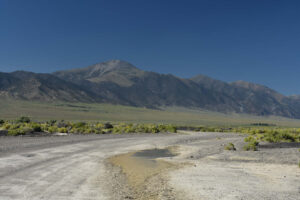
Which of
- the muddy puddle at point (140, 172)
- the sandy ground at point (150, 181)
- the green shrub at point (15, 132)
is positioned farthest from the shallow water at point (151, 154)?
the green shrub at point (15, 132)

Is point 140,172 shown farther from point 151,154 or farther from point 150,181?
point 151,154

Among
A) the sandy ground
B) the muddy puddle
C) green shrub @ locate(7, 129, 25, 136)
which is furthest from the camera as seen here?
green shrub @ locate(7, 129, 25, 136)


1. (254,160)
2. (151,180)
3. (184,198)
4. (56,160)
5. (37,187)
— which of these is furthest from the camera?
(254,160)

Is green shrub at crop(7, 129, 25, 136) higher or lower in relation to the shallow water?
higher

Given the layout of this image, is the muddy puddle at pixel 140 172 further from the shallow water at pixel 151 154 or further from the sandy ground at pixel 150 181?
the shallow water at pixel 151 154

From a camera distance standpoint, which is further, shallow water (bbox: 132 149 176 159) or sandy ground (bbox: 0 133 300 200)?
shallow water (bbox: 132 149 176 159)

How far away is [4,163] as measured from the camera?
13828 millimetres

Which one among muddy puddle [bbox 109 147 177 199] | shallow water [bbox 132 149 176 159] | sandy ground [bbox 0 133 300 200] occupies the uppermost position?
sandy ground [bbox 0 133 300 200]

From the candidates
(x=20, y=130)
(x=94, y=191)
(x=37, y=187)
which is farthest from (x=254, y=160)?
(x=20, y=130)

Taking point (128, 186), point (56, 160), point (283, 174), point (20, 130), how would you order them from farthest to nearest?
point (20, 130), point (56, 160), point (283, 174), point (128, 186)

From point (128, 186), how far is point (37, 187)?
3.15 meters

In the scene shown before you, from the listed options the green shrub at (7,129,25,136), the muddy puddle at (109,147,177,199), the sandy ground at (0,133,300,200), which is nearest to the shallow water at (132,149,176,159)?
the muddy puddle at (109,147,177,199)

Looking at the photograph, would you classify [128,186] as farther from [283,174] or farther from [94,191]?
[283,174]

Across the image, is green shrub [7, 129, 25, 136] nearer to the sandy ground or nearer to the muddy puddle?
the sandy ground
